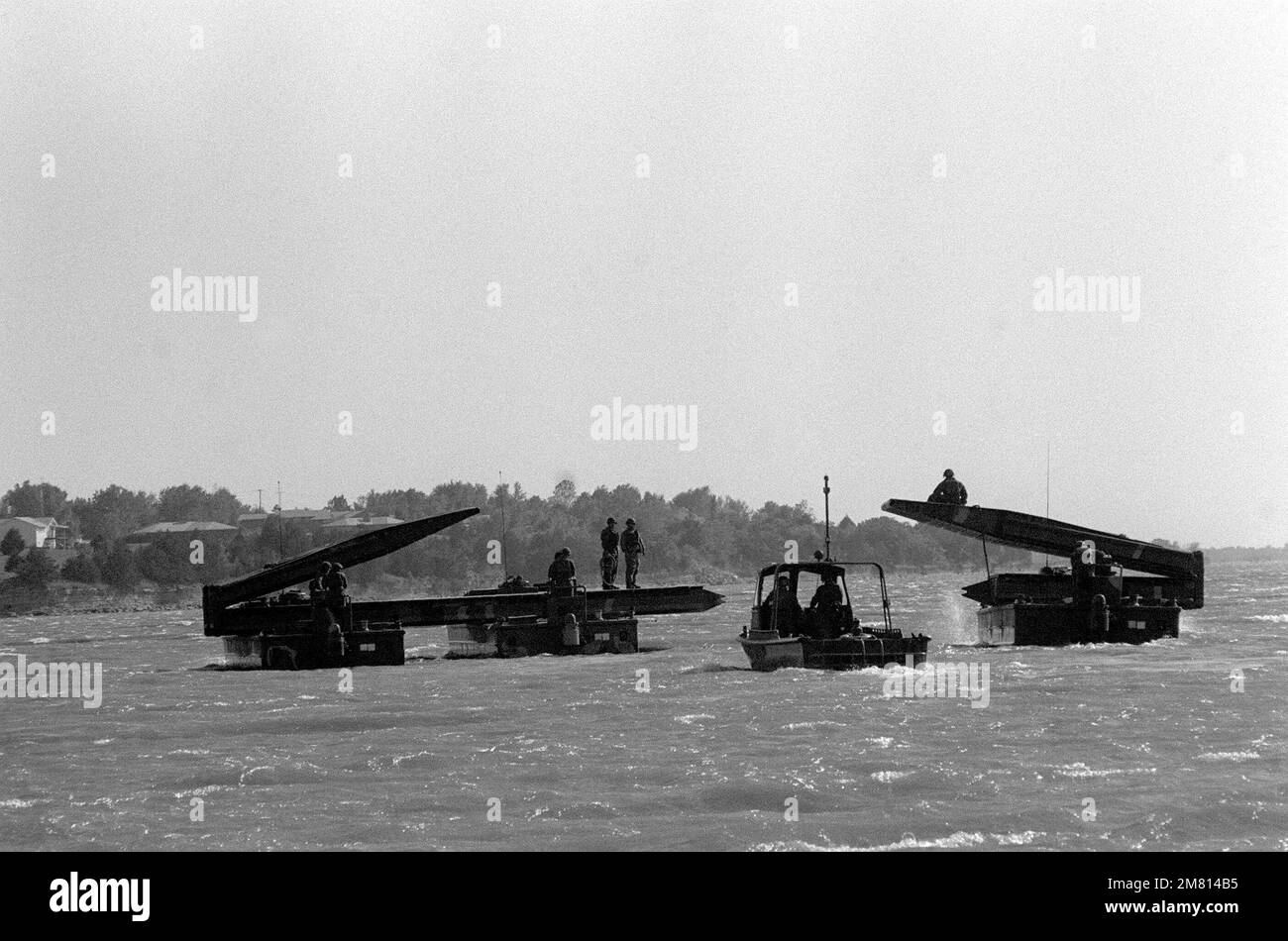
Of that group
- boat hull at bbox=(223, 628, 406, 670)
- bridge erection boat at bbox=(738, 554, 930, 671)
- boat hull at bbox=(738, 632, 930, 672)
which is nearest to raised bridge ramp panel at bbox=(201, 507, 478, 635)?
boat hull at bbox=(223, 628, 406, 670)

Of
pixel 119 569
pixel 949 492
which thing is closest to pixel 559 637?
pixel 949 492

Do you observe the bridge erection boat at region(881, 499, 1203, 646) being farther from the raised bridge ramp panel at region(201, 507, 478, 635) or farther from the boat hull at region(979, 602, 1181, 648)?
the raised bridge ramp panel at region(201, 507, 478, 635)

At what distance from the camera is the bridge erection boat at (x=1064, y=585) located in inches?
1634

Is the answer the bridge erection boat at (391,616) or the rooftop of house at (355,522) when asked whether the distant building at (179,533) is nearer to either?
the rooftop of house at (355,522)

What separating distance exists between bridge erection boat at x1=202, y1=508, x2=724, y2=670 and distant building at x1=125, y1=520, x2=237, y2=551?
438 ft

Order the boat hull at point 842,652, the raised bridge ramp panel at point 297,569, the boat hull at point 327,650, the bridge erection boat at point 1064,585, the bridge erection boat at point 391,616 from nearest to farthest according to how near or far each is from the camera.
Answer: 1. the boat hull at point 842,652
2. the boat hull at point 327,650
3. the bridge erection boat at point 391,616
4. the raised bridge ramp panel at point 297,569
5. the bridge erection boat at point 1064,585

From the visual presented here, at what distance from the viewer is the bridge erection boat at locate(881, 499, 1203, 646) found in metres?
41.5

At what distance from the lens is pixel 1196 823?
646 inches

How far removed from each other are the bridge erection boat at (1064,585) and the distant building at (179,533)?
138442 millimetres

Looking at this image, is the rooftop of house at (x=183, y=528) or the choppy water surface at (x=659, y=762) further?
the rooftop of house at (x=183, y=528)

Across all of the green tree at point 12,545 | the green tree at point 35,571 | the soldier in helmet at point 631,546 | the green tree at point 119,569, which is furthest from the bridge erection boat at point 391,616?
the green tree at point 12,545

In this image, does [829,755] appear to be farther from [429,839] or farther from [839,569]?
[839,569]

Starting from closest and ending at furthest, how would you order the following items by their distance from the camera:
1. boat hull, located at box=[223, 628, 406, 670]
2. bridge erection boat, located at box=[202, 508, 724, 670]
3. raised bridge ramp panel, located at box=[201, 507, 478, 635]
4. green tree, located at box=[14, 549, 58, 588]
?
boat hull, located at box=[223, 628, 406, 670], bridge erection boat, located at box=[202, 508, 724, 670], raised bridge ramp panel, located at box=[201, 507, 478, 635], green tree, located at box=[14, 549, 58, 588]

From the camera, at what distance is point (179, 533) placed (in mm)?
175625
